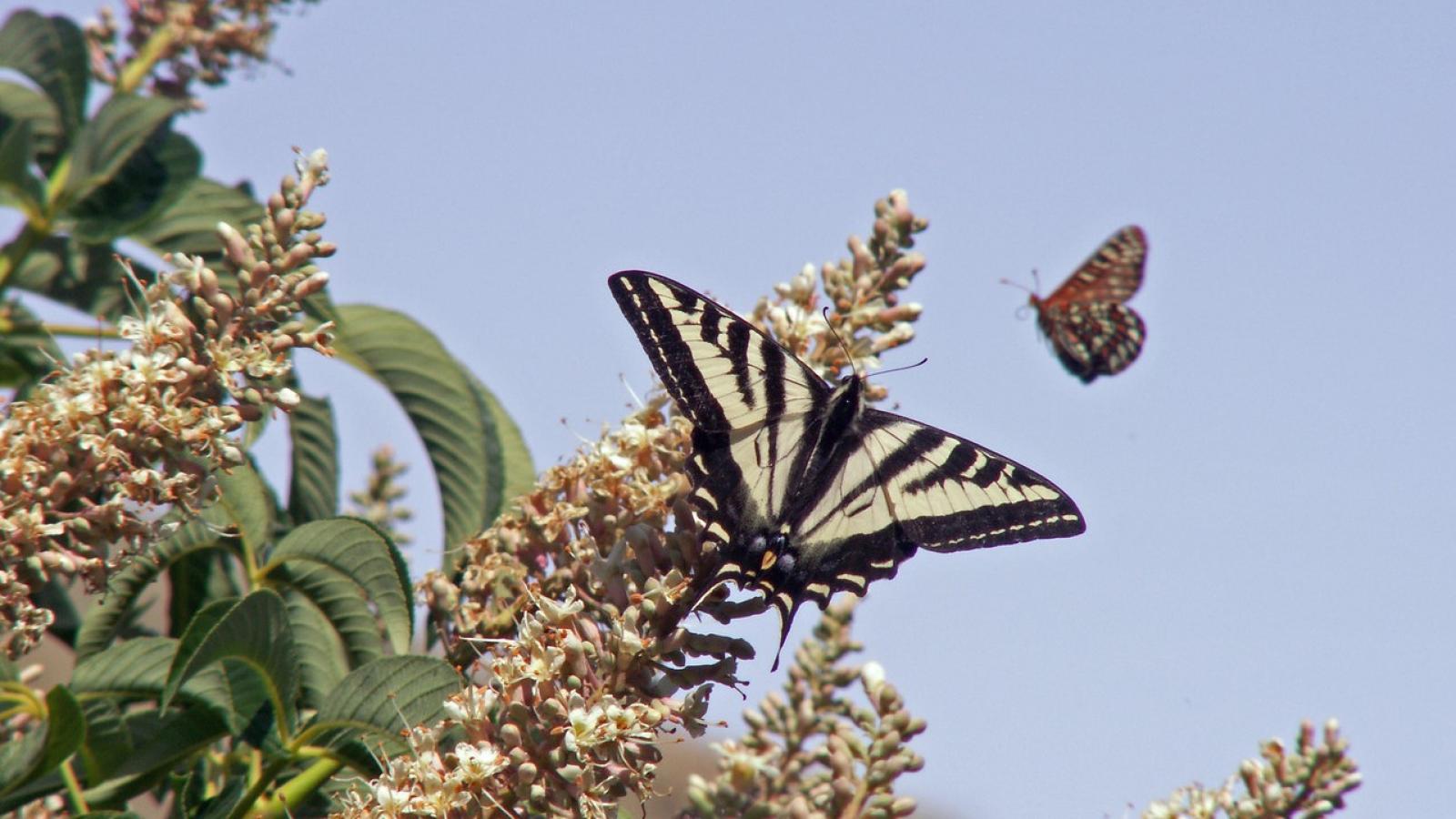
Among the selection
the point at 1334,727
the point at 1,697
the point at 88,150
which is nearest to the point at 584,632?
the point at 1,697

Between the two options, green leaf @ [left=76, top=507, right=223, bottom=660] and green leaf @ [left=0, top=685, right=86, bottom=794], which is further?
green leaf @ [left=76, top=507, right=223, bottom=660]

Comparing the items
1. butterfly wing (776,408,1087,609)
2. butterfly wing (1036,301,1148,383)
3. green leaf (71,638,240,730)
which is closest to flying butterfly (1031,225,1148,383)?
butterfly wing (1036,301,1148,383)

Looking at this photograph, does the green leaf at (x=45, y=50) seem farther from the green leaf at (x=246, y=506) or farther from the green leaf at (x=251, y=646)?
the green leaf at (x=251, y=646)

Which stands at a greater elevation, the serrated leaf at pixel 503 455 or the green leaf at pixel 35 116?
the green leaf at pixel 35 116

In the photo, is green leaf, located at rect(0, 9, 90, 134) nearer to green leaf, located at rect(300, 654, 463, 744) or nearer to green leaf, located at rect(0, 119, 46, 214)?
green leaf, located at rect(0, 119, 46, 214)

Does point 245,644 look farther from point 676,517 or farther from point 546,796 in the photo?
point 676,517

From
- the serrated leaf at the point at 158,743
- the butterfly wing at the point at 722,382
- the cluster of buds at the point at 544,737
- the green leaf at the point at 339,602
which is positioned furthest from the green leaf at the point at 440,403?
the cluster of buds at the point at 544,737

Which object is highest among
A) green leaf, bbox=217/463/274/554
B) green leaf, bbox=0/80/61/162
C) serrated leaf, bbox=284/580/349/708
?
green leaf, bbox=0/80/61/162
